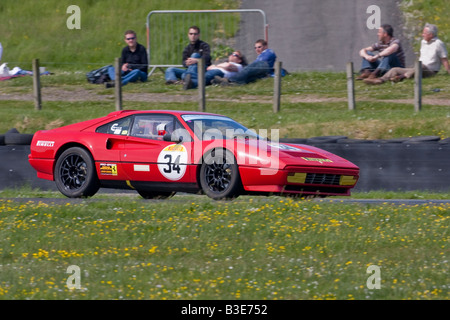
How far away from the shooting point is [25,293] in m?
6.14

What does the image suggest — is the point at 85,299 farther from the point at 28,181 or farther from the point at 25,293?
the point at 28,181

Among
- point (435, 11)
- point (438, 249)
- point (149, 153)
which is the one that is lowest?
point (438, 249)

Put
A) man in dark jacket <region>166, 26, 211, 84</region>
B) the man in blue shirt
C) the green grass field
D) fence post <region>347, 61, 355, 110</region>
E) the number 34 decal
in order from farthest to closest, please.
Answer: the man in blue shirt → man in dark jacket <region>166, 26, 211, 84</region> → fence post <region>347, 61, 355, 110</region> → the number 34 decal → the green grass field

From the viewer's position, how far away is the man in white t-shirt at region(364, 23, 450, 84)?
1654 centimetres

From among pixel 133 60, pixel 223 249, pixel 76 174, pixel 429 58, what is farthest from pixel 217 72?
pixel 223 249


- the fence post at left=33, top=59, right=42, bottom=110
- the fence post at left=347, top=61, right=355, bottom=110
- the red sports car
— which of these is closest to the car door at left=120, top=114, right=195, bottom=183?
the red sports car

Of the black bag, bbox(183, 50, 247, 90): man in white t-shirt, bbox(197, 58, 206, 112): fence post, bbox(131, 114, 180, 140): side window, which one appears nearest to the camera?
bbox(131, 114, 180, 140): side window

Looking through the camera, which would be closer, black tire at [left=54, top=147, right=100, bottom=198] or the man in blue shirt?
black tire at [left=54, top=147, right=100, bottom=198]

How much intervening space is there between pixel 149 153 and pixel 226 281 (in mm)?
3792

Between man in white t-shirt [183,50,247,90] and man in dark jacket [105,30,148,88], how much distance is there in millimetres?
1030

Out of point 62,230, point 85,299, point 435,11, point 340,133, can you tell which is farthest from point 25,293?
point 435,11

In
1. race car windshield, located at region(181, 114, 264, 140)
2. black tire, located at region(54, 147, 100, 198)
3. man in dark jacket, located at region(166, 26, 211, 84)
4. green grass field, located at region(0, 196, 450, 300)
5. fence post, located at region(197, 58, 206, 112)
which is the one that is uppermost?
man in dark jacket, located at region(166, 26, 211, 84)

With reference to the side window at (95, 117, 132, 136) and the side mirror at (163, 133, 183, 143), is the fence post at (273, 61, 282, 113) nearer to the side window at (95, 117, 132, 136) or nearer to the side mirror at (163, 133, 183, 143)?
the side window at (95, 117, 132, 136)

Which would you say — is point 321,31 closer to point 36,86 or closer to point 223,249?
point 36,86
